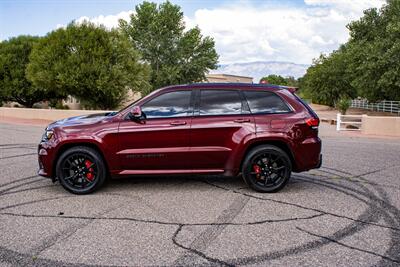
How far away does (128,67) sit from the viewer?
25.9 m

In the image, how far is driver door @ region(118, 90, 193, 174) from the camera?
622 centimetres

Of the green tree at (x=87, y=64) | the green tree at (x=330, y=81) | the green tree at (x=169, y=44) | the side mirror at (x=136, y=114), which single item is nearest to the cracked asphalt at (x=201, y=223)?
the side mirror at (x=136, y=114)

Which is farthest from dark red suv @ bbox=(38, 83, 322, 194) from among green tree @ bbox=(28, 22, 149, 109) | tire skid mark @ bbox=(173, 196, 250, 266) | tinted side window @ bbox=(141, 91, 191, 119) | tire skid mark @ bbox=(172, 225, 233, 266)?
green tree @ bbox=(28, 22, 149, 109)

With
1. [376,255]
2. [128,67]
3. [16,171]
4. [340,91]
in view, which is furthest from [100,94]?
[340,91]

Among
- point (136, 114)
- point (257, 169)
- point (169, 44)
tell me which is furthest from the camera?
point (169, 44)

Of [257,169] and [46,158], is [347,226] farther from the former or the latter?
[46,158]

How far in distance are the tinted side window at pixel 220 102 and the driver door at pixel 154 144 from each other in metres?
0.36

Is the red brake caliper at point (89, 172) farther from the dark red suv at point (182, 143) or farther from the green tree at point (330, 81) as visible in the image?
the green tree at point (330, 81)

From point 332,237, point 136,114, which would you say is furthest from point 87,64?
point 332,237

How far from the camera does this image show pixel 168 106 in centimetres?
640

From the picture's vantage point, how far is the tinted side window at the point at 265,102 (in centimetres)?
645

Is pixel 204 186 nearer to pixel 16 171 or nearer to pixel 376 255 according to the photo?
pixel 376 255

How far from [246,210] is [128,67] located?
21.7 m

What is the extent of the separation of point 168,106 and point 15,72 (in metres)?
27.3
